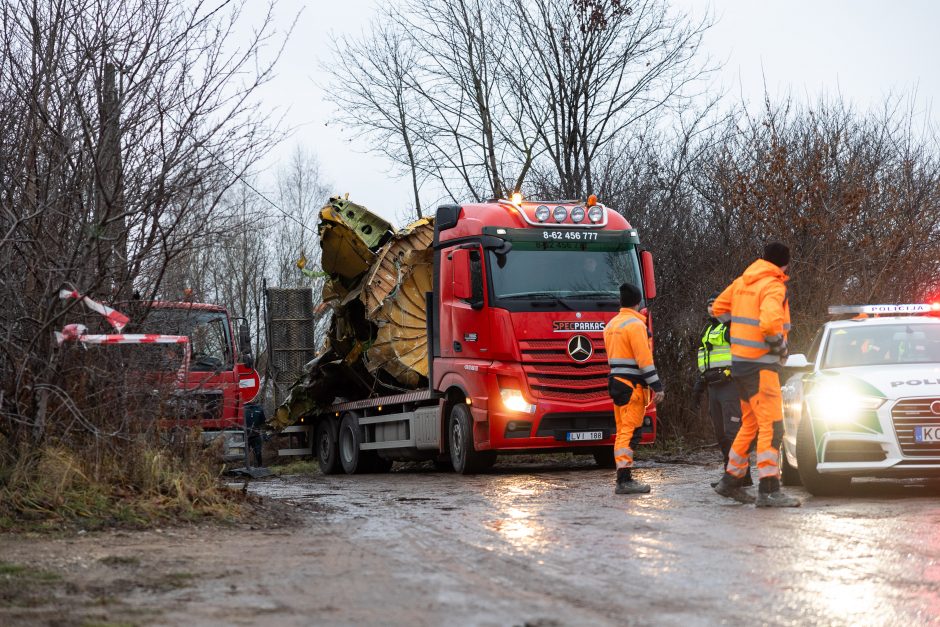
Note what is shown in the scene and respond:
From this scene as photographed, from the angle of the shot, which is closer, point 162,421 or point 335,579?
point 335,579

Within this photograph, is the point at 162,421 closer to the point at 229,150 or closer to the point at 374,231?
the point at 229,150

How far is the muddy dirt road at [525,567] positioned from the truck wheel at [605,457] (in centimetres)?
534

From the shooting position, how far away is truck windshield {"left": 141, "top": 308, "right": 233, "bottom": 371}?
11.7m

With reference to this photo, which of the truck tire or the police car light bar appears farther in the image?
the truck tire

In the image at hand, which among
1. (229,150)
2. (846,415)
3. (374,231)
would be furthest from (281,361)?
(846,415)

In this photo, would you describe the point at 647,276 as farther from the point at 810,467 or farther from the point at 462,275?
the point at 810,467

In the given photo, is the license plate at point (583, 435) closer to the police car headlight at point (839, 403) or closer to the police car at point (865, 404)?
the police car at point (865, 404)

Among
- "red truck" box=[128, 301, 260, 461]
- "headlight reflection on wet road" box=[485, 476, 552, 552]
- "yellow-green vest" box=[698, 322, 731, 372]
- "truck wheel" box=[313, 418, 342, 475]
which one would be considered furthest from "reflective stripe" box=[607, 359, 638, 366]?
"truck wheel" box=[313, 418, 342, 475]

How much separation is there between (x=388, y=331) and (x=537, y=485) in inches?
185

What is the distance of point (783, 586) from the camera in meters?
6.21

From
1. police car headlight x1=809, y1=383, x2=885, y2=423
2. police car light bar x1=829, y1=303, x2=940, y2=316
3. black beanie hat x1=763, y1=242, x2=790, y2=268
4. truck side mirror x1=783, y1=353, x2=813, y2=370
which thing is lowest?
police car headlight x1=809, y1=383, x2=885, y2=423

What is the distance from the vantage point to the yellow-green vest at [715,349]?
12.6 meters

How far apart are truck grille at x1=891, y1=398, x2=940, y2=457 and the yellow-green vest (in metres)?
2.32

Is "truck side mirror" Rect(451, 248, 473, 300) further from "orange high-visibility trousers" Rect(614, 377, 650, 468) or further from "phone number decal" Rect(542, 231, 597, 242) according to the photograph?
"orange high-visibility trousers" Rect(614, 377, 650, 468)
